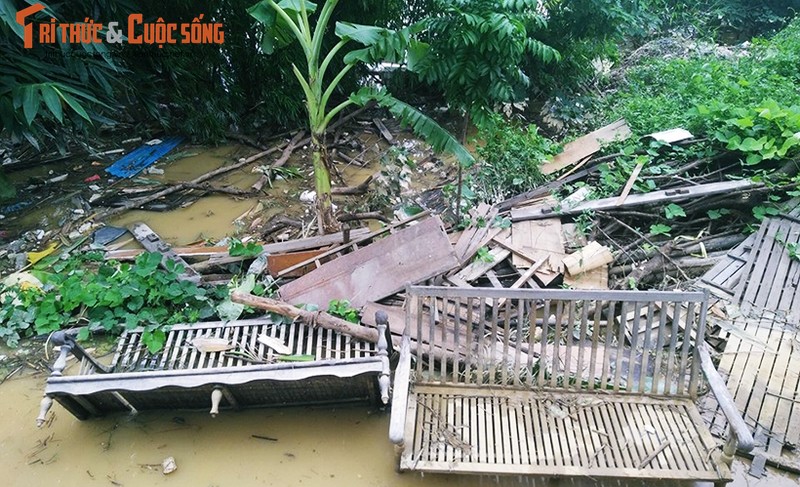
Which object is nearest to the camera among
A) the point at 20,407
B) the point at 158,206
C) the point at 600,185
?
the point at 20,407

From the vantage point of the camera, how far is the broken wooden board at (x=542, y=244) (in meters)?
4.03

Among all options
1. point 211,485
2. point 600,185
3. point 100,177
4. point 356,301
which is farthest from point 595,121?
point 100,177

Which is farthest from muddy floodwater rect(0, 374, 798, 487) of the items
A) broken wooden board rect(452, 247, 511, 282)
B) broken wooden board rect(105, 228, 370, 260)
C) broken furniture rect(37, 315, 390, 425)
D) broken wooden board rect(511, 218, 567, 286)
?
broken wooden board rect(511, 218, 567, 286)

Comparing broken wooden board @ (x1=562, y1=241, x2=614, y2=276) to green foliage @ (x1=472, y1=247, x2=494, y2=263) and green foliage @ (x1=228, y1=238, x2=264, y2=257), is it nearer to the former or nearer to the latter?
green foliage @ (x1=472, y1=247, x2=494, y2=263)

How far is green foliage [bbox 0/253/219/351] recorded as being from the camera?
376 centimetres

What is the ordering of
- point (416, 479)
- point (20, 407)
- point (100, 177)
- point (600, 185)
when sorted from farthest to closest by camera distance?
1. point (100, 177)
2. point (600, 185)
3. point (20, 407)
4. point (416, 479)

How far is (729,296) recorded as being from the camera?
379 centimetres

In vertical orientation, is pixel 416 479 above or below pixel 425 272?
below

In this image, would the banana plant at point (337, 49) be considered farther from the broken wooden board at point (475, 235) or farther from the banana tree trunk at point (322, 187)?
the broken wooden board at point (475, 235)

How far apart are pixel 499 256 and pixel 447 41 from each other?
6.10 ft

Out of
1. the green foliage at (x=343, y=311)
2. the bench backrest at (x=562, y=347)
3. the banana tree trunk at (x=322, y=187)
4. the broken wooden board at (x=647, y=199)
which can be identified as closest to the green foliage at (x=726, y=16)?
the broken wooden board at (x=647, y=199)

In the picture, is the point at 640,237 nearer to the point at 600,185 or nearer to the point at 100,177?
the point at 600,185

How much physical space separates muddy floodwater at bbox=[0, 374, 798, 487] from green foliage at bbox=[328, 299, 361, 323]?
67 centimetres

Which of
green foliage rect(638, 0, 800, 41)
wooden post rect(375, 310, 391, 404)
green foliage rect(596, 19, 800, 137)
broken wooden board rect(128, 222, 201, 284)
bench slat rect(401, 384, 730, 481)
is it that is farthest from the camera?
green foliage rect(638, 0, 800, 41)
